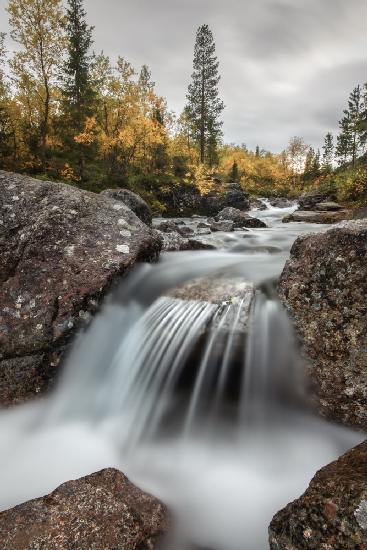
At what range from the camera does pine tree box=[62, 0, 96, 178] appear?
25156mm

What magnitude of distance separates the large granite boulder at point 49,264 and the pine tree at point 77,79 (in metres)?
20.9

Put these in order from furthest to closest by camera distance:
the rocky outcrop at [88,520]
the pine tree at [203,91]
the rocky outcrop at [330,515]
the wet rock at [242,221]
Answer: the pine tree at [203,91] → the wet rock at [242,221] → the rocky outcrop at [88,520] → the rocky outcrop at [330,515]

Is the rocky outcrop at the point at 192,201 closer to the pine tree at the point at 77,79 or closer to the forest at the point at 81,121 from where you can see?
the forest at the point at 81,121

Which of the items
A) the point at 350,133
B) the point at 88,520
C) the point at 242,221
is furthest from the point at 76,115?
the point at 350,133

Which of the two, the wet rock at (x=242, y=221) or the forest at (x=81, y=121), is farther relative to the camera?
the forest at (x=81, y=121)

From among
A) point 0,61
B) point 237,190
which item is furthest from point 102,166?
point 237,190

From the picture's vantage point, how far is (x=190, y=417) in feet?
11.7

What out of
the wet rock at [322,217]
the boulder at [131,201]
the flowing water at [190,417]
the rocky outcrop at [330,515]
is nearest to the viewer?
the rocky outcrop at [330,515]

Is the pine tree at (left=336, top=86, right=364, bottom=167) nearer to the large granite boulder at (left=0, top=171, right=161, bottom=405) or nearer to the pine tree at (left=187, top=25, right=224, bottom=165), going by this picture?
the pine tree at (left=187, top=25, right=224, bottom=165)

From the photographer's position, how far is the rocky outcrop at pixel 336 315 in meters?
3.08

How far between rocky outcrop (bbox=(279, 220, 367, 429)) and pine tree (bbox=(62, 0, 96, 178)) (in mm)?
23894

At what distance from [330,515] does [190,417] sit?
2038 mm

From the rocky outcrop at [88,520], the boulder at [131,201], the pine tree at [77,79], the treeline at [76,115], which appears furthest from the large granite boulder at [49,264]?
the pine tree at [77,79]

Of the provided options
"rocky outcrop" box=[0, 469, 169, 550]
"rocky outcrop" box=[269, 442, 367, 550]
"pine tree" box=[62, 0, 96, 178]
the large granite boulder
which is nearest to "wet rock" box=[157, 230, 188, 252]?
the large granite boulder
